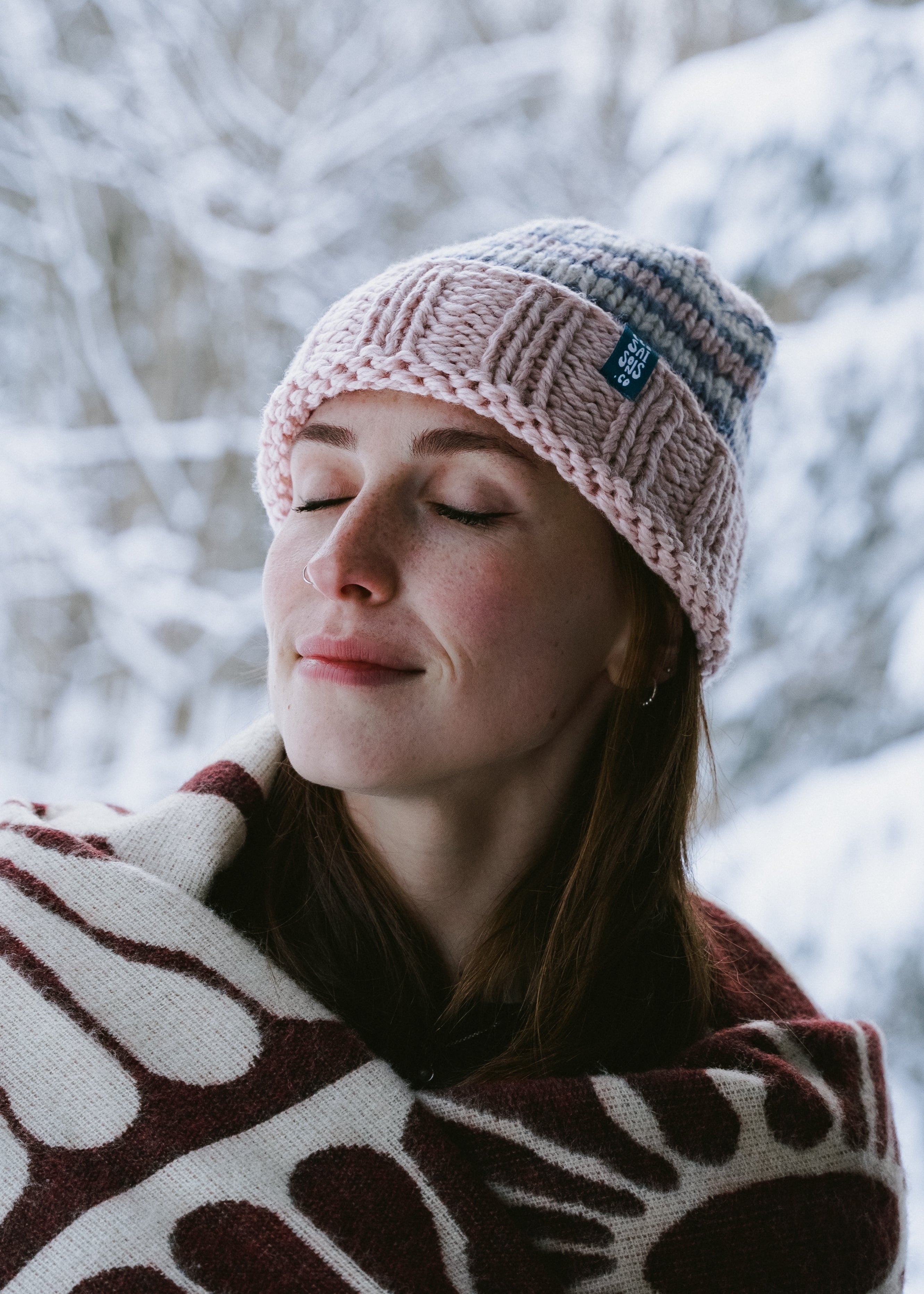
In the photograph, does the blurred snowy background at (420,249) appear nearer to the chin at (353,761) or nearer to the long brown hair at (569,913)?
the long brown hair at (569,913)

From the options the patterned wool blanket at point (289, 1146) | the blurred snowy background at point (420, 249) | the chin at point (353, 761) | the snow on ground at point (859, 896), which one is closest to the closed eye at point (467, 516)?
the chin at point (353, 761)

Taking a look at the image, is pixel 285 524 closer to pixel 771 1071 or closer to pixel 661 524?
pixel 661 524

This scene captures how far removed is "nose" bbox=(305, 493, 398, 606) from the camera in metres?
0.95

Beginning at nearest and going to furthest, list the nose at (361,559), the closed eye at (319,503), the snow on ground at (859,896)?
the nose at (361,559) → the closed eye at (319,503) → the snow on ground at (859,896)

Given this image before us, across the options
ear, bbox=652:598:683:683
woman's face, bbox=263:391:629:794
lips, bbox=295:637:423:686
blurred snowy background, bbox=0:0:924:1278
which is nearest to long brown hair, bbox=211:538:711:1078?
ear, bbox=652:598:683:683

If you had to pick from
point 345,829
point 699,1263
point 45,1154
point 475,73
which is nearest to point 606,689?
point 345,829

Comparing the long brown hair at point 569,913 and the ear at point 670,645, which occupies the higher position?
the ear at point 670,645

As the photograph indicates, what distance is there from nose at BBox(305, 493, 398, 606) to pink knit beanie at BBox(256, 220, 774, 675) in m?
0.12

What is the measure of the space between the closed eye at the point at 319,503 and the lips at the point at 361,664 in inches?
6.1

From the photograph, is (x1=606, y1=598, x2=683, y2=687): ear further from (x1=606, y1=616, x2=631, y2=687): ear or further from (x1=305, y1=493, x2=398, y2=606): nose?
(x1=305, y1=493, x2=398, y2=606): nose

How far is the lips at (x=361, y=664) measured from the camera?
957mm

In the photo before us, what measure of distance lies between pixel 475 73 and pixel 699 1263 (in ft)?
7.72

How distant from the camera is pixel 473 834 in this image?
1111 millimetres

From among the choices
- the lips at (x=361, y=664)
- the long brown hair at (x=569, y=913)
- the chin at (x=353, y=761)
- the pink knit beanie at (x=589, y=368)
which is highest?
the pink knit beanie at (x=589, y=368)
